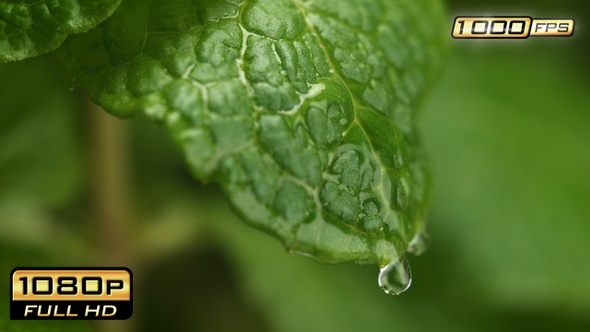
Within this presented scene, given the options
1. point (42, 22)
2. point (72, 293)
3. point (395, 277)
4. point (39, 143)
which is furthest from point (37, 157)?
point (395, 277)

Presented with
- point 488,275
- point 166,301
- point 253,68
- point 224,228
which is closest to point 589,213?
point 488,275

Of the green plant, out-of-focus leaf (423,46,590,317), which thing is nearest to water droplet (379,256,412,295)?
the green plant

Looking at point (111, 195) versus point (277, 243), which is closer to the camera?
point (111, 195)

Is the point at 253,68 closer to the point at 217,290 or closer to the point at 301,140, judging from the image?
the point at 301,140

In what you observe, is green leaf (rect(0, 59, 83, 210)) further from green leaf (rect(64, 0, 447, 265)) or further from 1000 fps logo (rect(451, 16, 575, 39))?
1000 fps logo (rect(451, 16, 575, 39))

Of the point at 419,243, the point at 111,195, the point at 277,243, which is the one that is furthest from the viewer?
the point at 277,243

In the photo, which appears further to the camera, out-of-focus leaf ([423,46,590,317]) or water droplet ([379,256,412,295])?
out-of-focus leaf ([423,46,590,317])

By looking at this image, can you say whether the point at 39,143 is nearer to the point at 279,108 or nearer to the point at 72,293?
the point at 72,293
